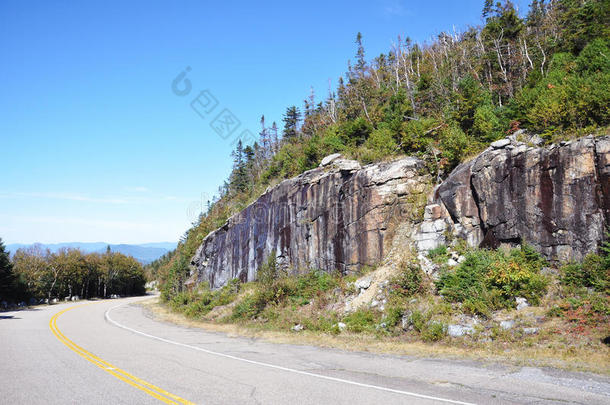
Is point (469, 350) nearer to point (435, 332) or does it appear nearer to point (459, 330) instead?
point (459, 330)

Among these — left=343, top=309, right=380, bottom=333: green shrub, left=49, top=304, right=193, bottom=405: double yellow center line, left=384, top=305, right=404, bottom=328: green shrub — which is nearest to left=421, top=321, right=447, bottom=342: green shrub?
left=384, top=305, right=404, bottom=328: green shrub

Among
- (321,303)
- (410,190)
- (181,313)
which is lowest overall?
(181,313)

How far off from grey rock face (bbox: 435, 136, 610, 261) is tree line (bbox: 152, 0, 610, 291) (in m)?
1.70

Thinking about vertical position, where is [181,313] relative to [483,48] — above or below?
below

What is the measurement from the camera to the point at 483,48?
37562mm

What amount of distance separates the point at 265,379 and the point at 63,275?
7455cm

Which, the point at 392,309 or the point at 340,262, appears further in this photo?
the point at 340,262

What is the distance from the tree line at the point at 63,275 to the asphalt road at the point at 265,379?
40598 millimetres

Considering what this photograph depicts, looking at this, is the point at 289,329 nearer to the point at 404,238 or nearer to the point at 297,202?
the point at 404,238

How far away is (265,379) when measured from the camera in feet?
29.0

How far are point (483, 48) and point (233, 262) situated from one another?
36618mm

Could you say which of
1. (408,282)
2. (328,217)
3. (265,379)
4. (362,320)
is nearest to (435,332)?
(408,282)

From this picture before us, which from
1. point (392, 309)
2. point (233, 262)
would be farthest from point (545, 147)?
point (233, 262)

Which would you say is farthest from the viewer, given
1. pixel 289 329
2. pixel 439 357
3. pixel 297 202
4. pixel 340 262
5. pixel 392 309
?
pixel 297 202
